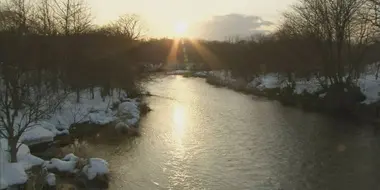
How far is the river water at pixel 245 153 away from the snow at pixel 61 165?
158cm

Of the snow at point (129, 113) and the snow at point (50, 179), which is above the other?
the snow at point (129, 113)

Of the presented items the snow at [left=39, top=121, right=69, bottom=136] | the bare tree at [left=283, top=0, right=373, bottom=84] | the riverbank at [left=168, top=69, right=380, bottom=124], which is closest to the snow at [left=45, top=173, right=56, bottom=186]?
the snow at [left=39, top=121, right=69, bottom=136]

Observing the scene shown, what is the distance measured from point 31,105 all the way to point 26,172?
260 cm

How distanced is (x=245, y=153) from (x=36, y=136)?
921cm

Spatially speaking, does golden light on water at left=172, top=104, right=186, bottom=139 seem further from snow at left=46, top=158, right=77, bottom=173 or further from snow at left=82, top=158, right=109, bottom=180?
snow at left=46, top=158, right=77, bottom=173

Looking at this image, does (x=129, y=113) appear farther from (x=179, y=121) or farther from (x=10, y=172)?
(x=10, y=172)

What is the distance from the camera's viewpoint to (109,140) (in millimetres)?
21328

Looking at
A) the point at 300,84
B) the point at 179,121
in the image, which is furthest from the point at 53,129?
the point at 300,84

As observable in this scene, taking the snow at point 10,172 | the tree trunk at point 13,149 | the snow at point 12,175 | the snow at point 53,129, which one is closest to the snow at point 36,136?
the snow at point 53,129

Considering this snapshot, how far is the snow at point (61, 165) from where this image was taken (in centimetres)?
1454

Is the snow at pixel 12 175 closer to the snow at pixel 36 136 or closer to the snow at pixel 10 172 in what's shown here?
the snow at pixel 10 172

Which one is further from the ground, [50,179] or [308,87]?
[308,87]

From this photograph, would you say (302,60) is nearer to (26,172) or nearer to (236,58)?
(236,58)

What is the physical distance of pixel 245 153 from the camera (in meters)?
18.6
